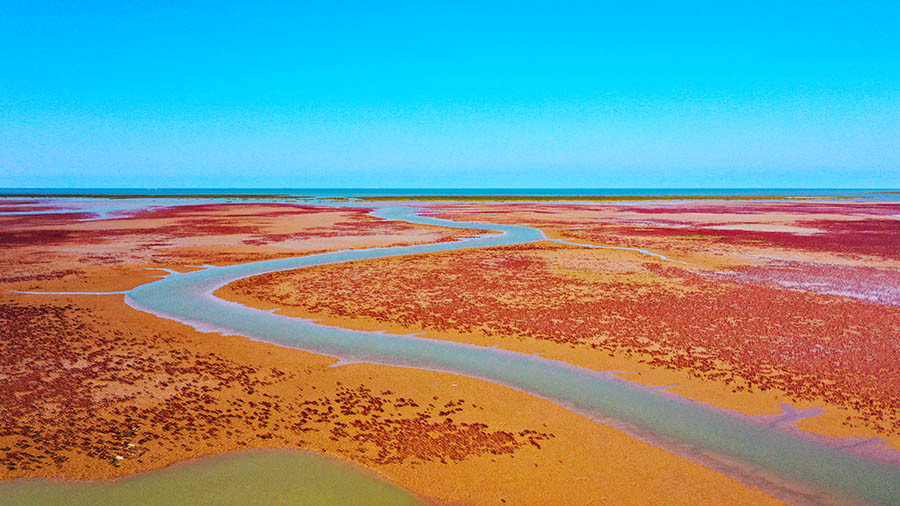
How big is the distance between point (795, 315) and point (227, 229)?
138 ft

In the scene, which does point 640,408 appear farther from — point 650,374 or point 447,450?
point 447,450

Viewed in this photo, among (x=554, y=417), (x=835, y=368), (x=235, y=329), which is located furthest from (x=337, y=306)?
(x=835, y=368)

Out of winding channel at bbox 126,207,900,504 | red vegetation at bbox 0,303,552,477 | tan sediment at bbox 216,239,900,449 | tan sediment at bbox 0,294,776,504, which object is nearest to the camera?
tan sediment at bbox 0,294,776,504

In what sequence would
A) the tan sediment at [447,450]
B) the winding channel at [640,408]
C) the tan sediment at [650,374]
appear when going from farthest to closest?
1. the tan sediment at [650,374]
2. the winding channel at [640,408]
3. the tan sediment at [447,450]

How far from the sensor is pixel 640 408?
9.69 meters

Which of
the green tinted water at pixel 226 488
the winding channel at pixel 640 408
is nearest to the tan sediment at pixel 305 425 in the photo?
the green tinted water at pixel 226 488

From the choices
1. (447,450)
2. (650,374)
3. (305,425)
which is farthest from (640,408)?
(305,425)

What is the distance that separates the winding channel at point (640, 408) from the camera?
24.1ft

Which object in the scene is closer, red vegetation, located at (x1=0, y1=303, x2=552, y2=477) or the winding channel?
the winding channel

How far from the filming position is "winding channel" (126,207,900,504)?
735 centimetres

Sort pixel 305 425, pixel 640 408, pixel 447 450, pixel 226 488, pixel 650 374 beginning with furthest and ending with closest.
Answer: pixel 650 374 → pixel 640 408 → pixel 305 425 → pixel 447 450 → pixel 226 488

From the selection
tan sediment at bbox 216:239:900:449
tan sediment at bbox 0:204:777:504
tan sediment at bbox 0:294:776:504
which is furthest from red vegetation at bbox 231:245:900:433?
tan sediment at bbox 0:204:777:504

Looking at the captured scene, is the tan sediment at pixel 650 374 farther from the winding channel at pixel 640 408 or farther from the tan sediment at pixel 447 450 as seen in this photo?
the tan sediment at pixel 447 450

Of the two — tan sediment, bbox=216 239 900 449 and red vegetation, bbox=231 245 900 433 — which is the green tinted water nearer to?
tan sediment, bbox=216 239 900 449
